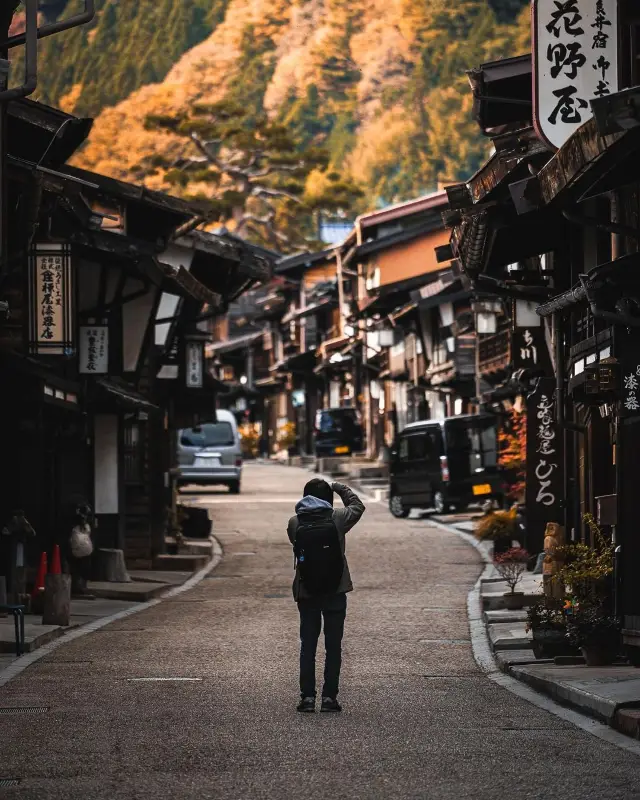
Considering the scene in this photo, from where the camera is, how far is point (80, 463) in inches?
1008

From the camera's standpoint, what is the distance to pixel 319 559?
12477 mm

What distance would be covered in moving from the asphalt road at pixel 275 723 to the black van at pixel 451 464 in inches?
620

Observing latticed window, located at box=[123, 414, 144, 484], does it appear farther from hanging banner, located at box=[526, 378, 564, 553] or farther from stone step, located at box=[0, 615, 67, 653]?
stone step, located at box=[0, 615, 67, 653]

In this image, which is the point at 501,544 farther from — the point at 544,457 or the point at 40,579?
the point at 40,579

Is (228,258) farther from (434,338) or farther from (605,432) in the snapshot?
(434,338)

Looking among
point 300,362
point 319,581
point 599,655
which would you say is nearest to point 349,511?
point 319,581

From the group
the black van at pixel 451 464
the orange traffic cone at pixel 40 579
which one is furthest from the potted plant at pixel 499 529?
the orange traffic cone at pixel 40 579

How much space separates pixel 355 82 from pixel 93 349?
157m

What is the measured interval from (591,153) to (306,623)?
4.33 meters

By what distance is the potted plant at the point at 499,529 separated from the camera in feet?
91.8

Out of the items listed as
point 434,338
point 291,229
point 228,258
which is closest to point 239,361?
point 291,229

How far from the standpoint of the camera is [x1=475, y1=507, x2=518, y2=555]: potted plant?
27969mm

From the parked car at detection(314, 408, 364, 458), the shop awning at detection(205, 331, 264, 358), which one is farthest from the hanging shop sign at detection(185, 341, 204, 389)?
the shop awning at detection(205, 331, 264, 358)

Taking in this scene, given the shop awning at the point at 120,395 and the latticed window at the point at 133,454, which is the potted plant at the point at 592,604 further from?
the latticed window at the point at 133,454
